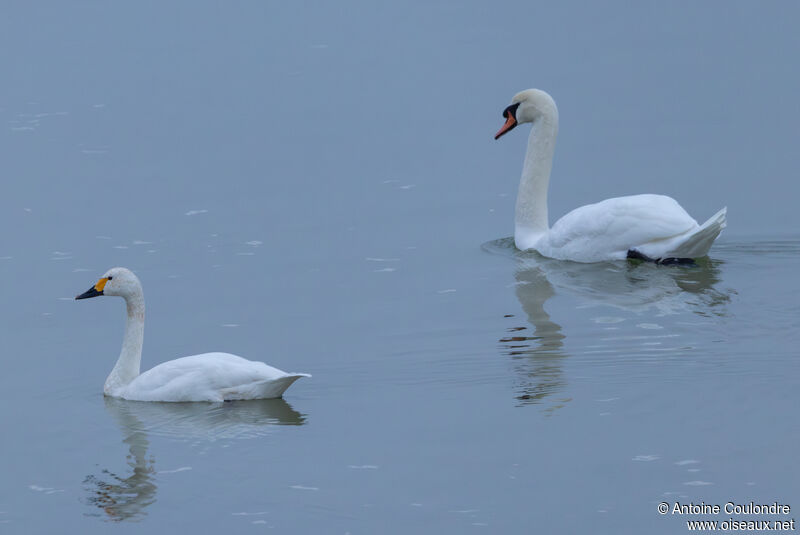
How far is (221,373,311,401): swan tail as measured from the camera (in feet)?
32.6

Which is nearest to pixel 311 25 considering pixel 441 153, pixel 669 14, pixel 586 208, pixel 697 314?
pixel 669 14

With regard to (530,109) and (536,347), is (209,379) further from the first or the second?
(530,109)

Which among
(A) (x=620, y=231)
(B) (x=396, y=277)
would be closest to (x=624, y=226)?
(A) (x=620, y=231)

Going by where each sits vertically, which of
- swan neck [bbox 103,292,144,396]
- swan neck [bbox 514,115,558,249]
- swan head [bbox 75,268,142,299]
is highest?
swan neck [bbox 514,115,558,249]

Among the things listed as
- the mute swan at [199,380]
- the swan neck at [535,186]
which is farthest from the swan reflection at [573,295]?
the mute swan at [199,380]

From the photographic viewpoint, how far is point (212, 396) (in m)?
10.1

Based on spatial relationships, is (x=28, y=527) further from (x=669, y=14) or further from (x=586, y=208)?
(x=669, y=14)

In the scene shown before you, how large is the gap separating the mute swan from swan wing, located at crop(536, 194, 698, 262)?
4.36 meters

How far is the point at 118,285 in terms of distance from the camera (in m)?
11.1

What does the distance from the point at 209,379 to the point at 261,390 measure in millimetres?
388

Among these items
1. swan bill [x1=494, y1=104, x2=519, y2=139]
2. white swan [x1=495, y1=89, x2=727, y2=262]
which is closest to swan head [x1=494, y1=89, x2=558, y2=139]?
swan bill [x1=494, y1=104, x2=519, y2=139]

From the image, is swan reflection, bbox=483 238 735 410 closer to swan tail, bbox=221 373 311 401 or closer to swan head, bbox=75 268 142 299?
swan tail, bbox=221 373 311 401

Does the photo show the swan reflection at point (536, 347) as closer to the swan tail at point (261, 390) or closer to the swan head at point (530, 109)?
the swan tail at point (261, 390)

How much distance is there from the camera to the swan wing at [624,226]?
1302 cm
